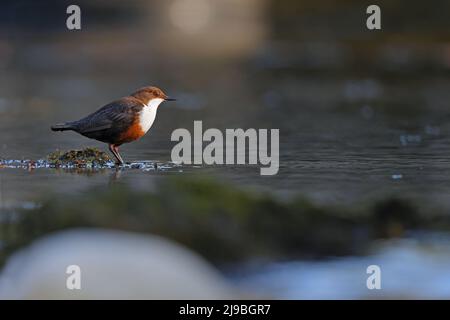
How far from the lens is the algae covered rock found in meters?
9.26

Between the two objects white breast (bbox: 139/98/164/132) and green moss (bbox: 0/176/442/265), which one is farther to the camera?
white breast (bbox: 139/98/164/132)

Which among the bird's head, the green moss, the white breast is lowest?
the green moss

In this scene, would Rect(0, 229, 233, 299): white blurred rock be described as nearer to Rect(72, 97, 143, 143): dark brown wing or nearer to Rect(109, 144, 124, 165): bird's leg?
Rect(72, 97, 143, 143): dark brown wing

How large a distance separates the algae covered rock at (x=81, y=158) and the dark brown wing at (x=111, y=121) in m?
0.32

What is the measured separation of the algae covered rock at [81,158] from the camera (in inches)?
364

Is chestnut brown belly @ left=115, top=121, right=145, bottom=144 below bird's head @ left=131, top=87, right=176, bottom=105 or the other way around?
below

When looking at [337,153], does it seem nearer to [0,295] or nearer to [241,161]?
[241,161]

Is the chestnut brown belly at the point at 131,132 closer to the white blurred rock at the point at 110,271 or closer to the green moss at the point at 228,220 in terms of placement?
the green moss at the point at 228,220

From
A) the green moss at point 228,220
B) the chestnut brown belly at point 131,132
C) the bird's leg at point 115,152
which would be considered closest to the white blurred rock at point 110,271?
the green moss at point 228,220

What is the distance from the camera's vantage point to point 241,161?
32.8 ft

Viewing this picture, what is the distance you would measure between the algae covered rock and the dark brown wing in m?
0.32

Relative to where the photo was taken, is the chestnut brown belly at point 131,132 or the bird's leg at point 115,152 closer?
the chestnut brown belly at point 131,132

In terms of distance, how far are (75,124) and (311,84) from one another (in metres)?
10.0

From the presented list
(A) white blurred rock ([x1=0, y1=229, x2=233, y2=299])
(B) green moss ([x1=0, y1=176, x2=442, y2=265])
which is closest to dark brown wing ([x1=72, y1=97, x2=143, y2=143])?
(B) green moss ([x1=0, y1=176, x2=442, y2=265])
